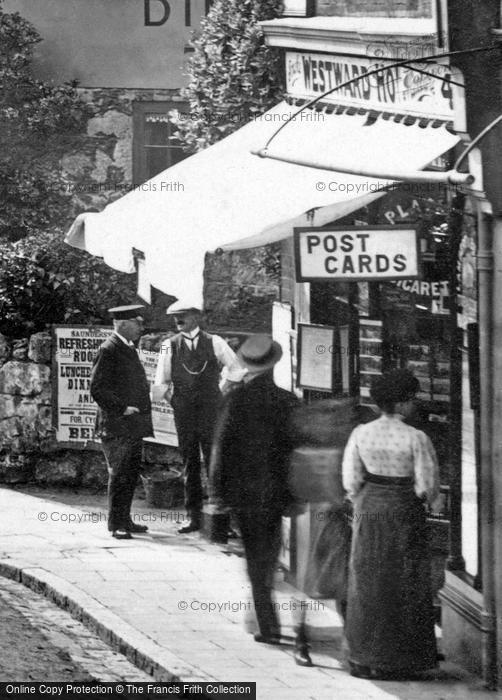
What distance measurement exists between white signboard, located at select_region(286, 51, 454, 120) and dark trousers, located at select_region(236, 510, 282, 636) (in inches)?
106

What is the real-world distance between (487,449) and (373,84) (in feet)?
9.54

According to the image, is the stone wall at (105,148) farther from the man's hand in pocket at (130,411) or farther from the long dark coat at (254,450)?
the long dark coat at (254,450)

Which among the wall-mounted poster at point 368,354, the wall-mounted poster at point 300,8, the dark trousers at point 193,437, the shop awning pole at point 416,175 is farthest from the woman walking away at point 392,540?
the wall-mounted poster at point 300,8

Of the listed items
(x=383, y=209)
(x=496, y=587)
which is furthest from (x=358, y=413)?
(x=496, y=587)

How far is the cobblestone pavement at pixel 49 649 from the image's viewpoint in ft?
24.5

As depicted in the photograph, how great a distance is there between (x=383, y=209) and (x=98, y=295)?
513cm

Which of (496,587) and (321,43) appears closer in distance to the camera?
(496,587)

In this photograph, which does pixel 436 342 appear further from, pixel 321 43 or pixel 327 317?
pixel 321 43

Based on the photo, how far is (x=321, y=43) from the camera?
962cm

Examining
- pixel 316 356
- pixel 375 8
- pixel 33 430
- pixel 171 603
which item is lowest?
pixel 171 603

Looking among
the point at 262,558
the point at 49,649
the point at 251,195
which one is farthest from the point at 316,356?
the point at 49,649

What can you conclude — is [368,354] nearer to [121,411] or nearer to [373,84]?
[373,84]

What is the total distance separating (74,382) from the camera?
506 inches

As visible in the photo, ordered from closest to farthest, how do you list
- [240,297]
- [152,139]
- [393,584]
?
1. [393,584]
2. [240,297]
3. [152,139]
